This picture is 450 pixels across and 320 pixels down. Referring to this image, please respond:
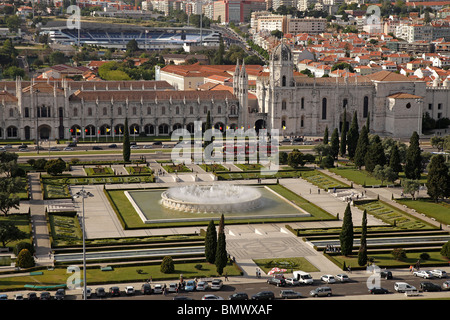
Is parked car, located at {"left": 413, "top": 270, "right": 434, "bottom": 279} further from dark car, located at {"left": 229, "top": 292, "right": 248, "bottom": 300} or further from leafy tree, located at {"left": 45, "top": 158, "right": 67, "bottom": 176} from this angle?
leafy tree, located at {"left": 45, "top": 158, "right": 67, "bottom": 176}

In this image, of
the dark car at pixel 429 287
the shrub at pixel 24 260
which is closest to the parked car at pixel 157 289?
the shrub at pixel 24 260

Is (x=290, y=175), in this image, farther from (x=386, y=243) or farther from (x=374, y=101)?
(x=374, y=101)

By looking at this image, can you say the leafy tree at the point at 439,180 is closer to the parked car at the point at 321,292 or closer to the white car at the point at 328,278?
the white car at the point at 328,278

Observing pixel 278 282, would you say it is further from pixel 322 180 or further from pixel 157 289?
pixel 322 180

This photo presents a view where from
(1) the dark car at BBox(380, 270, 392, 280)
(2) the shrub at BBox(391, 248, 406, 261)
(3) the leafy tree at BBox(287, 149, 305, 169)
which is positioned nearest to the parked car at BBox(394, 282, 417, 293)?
(1) the dark car at BBox(380, 270, 392, 280)
